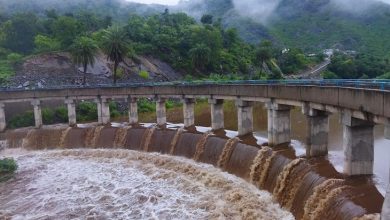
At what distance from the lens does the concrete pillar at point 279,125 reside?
28062mm

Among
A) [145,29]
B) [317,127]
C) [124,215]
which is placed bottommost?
[124,215]

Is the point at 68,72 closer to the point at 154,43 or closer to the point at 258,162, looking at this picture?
the point at 154,43

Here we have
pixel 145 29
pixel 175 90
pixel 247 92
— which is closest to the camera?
pixel 247 92

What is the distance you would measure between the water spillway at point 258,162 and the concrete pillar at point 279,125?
120cm

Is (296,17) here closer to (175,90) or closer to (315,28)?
(315,28)

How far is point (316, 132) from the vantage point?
2444 centimetres

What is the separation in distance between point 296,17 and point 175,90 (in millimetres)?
135663

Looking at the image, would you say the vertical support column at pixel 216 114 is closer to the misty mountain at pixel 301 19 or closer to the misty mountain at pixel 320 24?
the misty mountain at pixel 320 24

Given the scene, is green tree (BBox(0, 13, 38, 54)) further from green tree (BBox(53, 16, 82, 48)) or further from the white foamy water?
the white foamy water

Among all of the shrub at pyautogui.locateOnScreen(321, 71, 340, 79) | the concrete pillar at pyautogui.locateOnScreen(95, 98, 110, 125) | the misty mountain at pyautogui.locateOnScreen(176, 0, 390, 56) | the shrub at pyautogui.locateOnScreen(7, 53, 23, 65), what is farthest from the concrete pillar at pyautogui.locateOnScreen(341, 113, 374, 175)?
the misty mountain at pyautogui.locateOnScreen(176, 0, 390, 56)

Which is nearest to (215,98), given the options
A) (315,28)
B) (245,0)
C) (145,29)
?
(145,29)

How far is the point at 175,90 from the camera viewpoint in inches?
1545

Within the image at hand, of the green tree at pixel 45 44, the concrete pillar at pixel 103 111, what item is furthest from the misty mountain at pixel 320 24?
the concrete pillar at pixel 103 111

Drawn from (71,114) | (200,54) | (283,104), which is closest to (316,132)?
(283,104)
